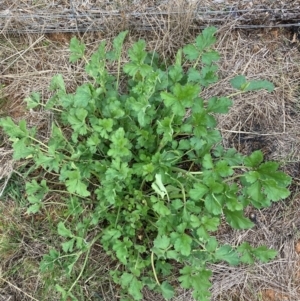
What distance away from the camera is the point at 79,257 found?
7.28ft

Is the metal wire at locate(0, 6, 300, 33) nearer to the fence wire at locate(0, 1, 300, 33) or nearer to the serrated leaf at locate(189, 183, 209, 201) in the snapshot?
the fence wire at locate(0, 1, 300, 33)

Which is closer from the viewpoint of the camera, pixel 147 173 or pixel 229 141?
pixel 147 173

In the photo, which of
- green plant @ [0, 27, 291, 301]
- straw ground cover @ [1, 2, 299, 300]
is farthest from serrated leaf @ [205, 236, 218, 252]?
straw ground cover @ [1, 2, 299, 300]

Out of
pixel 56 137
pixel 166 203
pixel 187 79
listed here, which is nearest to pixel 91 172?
pixel 56 137

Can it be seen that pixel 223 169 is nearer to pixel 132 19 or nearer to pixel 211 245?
pixel 211 245

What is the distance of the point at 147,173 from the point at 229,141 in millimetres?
588

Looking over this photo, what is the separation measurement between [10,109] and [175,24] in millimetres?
927

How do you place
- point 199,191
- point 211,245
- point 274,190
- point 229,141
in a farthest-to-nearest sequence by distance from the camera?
1. point 229,141
2. point 211,245
3. point 199,191
4. point 274,190

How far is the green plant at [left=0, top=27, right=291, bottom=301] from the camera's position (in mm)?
1784

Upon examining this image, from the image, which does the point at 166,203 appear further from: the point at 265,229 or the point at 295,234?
the point at 295,234

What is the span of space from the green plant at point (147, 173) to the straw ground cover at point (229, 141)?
0.11 metres

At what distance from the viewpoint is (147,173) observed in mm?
1920

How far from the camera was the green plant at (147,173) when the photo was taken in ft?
5.85

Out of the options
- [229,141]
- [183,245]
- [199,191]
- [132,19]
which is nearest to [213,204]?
[199,191]
